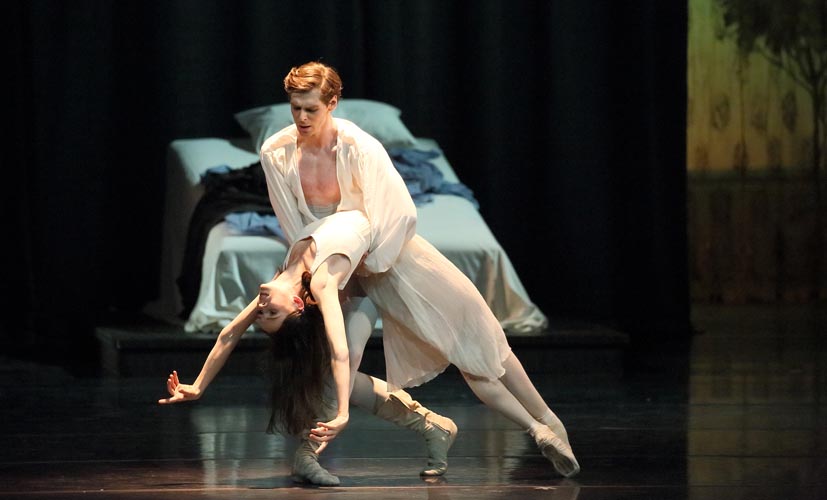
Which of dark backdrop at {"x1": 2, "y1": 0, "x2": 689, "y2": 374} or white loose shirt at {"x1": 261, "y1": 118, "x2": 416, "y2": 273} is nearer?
white loose shirt at {"x1": 261, "y1": 118, "x2": 416, "y2": 273}

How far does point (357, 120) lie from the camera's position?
6.31 m

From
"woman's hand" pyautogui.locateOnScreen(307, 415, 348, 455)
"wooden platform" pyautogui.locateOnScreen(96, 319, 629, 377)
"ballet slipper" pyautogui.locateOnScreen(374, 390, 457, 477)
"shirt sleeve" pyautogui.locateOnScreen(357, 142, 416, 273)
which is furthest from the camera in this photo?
"wooden platform" pyautogui.locateOnScreen(96, 319, 629, 377)

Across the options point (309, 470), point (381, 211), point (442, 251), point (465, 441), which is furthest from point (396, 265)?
point (442, 251)

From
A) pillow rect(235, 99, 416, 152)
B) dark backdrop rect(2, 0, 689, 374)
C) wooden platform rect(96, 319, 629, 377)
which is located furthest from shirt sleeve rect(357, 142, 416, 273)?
dark backdrop rect(2, 0, 689, 374)

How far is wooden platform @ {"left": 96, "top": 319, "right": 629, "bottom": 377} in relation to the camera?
5.21 meters

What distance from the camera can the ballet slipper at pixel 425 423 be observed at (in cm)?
364

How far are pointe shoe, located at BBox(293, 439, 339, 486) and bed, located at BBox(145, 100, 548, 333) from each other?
5.71 ft

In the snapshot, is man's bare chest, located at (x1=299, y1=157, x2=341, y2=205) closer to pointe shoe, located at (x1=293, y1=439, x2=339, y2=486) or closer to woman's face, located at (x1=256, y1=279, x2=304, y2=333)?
woman's face, located at (x1=256, y1=279, x2=304, y2=333)

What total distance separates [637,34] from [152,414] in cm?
325

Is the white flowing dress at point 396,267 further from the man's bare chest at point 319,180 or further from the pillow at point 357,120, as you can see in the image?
the pillow at point 357,120

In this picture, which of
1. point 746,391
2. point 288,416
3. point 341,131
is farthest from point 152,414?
point 746,391

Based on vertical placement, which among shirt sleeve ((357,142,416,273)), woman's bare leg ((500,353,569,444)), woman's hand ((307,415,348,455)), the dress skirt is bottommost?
woman's bare leg ((500,353,569,444))

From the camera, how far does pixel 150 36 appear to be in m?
6.68

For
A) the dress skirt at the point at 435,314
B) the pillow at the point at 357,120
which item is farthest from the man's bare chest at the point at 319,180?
the pillow at the point at 357,120
